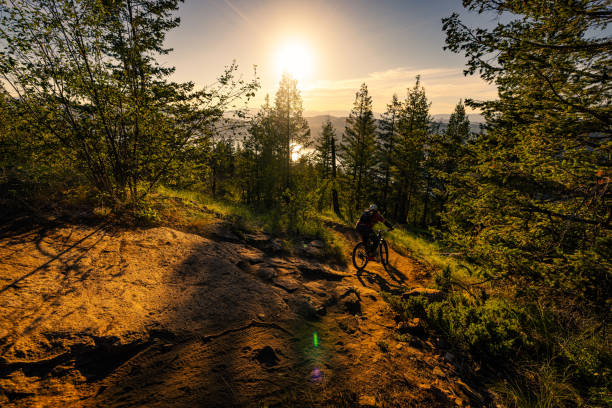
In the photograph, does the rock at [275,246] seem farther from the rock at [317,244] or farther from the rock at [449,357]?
the rock at [449,357]

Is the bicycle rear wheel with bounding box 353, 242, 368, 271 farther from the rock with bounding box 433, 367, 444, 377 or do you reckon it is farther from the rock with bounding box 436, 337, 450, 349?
the rock with bounding box 433, 367, 444, 377

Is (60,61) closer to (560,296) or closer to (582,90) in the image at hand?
(582,90)

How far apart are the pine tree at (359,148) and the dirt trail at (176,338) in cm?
2388

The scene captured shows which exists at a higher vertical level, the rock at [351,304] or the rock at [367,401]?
the rock at [367,401]

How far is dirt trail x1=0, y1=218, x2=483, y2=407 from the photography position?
102 inches

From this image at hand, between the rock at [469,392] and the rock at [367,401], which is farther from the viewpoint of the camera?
the rock at [469,392]

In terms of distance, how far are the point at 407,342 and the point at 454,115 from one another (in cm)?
3885

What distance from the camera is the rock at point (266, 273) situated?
5.80m

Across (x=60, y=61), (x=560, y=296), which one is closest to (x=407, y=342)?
(x=560, y=296)

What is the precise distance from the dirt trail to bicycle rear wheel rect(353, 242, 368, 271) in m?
3.35

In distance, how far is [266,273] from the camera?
597 cm

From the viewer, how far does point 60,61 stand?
5148 mm

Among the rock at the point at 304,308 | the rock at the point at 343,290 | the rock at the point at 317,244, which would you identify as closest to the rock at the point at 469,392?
the rock at the point at 304,308

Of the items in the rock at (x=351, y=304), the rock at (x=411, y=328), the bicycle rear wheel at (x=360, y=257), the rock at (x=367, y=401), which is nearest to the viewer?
the rock at (x=367, y=401)
